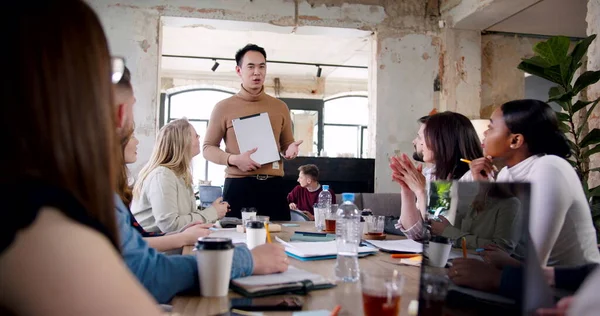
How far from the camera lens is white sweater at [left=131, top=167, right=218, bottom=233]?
2.48 m

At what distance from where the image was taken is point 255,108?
3443 millimetres

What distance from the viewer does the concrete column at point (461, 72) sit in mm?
5223

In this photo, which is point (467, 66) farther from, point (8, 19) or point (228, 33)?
point (8, 19)

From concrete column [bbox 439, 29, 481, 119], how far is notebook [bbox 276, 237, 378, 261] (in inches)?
150

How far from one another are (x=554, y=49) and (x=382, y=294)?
3.15 metres

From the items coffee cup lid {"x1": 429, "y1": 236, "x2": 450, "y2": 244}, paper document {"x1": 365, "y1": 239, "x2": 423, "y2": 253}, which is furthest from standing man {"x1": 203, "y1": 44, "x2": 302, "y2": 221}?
coffee cup lid {"x1": 429, "y1": 236, "x2": 450, "y2": 244}

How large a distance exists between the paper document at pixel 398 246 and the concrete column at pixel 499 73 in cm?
393

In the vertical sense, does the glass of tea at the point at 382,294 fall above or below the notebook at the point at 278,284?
above

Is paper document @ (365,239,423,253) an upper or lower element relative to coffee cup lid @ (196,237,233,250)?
lower

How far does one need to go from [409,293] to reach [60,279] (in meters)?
0.88

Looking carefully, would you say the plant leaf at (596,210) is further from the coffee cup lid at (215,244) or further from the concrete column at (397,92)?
the coffee cup lid at (215,244)

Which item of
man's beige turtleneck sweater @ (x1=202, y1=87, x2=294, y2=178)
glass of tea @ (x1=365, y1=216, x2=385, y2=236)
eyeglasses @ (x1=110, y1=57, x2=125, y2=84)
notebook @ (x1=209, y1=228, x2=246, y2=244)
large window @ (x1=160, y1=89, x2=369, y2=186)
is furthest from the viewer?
large window @ (x1=160, y1=89, x2=369, y2=186)

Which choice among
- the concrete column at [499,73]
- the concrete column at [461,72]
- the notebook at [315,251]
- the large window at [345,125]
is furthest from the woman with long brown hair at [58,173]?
the large window at [345,125]

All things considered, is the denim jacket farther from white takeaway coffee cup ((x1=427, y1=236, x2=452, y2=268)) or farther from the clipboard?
the clipboard
